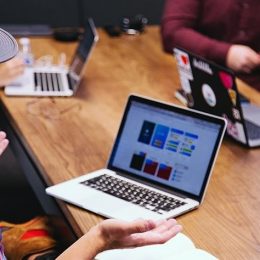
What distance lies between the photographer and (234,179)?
1.55 metres

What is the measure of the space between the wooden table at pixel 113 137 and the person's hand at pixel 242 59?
0.16 m

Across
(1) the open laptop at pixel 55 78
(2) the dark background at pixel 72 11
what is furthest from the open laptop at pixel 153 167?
(2) the dark background at pixel 72 11

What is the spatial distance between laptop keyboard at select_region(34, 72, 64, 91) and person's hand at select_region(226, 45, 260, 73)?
681 millimetres

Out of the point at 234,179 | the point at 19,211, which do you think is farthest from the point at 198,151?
the point at 19,211

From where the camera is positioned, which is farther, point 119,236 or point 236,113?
point 236,113

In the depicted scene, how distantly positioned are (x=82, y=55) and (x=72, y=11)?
5.89 feet

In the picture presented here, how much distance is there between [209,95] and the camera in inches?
69.5

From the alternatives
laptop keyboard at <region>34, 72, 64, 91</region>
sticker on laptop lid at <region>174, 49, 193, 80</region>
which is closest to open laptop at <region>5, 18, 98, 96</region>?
laptop keyboard at <region>34, 72, 64, 91</region>

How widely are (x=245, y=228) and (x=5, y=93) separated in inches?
42.6

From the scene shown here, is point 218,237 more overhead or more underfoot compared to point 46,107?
more overhead

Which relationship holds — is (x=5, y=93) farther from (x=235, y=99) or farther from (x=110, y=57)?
(x=235, y=99)

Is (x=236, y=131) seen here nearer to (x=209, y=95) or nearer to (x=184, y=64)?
(x=209, y=95)

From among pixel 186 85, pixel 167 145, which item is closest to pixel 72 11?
pixel 186 85

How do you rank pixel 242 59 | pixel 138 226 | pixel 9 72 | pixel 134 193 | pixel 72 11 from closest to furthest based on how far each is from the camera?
pixel 138 226
pixel 134 193
pixel 9 72
pixel 242 59
pixel 72 11
